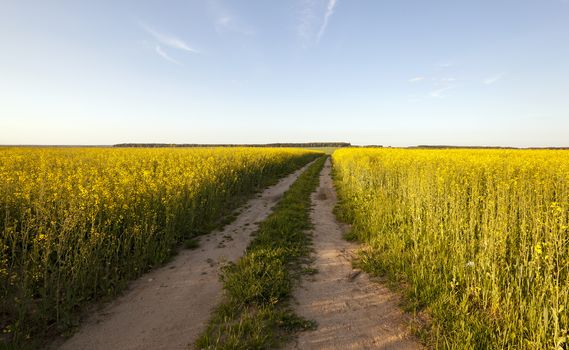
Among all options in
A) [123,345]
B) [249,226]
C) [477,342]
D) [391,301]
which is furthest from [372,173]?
[123,345]

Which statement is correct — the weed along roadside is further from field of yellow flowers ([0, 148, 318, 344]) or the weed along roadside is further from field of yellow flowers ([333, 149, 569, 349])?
field of yellow flowers ([0, 148, 318, 344])

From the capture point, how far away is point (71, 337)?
4000 millimetres

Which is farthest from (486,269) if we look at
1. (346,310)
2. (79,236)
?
(79,236)

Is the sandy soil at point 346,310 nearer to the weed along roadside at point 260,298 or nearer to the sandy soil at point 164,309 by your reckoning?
the weed along roadside at point 260,298

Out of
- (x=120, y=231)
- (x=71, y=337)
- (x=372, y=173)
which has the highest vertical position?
(x=372, y=173)

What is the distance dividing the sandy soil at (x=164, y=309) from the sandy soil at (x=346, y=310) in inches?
62.5

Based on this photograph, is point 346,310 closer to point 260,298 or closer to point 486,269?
point 260,298

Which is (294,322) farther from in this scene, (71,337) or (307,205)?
(307,205)

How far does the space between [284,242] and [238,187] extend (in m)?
7.58

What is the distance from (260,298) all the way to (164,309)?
62.5 inches

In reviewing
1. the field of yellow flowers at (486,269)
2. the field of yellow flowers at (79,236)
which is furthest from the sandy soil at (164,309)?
the field of yellow flowers at (486,269)

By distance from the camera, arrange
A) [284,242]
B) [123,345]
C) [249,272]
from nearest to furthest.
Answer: [123,345] < [249,272] < [284,242]

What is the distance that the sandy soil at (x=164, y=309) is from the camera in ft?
12.7

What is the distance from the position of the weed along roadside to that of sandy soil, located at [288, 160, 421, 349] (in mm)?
251
